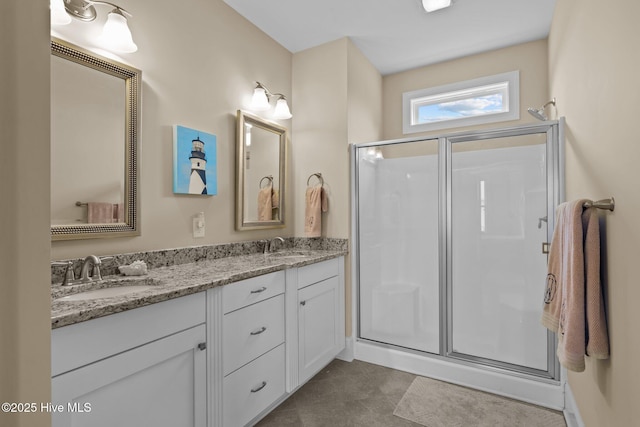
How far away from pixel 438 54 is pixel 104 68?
8.85ft

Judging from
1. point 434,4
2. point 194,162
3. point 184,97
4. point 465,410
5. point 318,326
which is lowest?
point 465,410

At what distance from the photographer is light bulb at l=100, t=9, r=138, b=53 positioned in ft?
5.09

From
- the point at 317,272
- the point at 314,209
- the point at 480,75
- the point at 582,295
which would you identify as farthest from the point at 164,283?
the point at 480,75

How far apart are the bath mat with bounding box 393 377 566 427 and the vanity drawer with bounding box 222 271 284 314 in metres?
1.04

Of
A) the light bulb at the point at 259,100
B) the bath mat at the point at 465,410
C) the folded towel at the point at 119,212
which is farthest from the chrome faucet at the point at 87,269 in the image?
the bath mat at the point at 465,410

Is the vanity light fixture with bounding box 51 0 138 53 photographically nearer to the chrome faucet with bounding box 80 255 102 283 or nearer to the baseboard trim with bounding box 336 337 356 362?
the chrome faucet with bounding box 80 255 102 283

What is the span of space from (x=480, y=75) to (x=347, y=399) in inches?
116

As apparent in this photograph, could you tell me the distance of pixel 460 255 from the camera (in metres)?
2.37

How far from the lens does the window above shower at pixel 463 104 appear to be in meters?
2.99

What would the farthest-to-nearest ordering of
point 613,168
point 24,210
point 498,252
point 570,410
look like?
point 498,252
point 570,410
point 613,168
point 24,210

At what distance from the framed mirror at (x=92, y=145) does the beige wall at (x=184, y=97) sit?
0.07m

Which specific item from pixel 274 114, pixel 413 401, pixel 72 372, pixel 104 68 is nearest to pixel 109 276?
pixel 72 372

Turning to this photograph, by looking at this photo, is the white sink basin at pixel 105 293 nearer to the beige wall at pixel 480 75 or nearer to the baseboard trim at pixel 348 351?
the baseboard trim at pixel 348 351

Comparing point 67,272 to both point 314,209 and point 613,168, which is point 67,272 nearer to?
point 314,209
